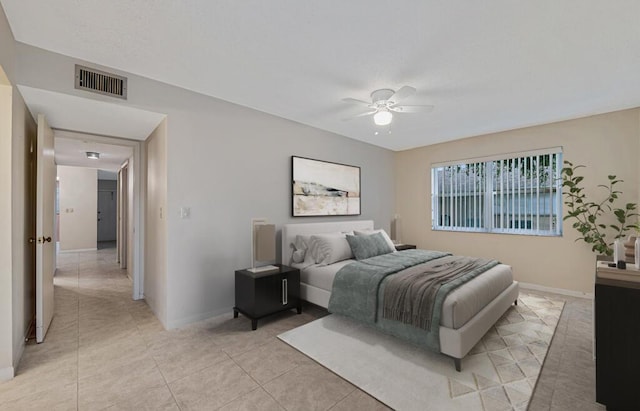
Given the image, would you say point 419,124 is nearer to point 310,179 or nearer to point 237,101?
point 310,179

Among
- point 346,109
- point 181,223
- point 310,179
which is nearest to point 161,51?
point 181,223

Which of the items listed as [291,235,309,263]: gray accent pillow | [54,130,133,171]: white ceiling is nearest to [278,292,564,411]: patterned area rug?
[291,235,309,263]: gray accent pillow

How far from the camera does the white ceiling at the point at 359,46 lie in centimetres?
188

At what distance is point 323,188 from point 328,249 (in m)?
1.31

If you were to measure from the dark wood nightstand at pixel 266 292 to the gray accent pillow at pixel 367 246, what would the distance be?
2.84ft

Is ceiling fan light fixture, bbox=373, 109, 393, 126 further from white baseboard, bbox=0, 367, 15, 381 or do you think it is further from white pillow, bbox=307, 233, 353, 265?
white baseboard, bbox=0, 367, 15, 381

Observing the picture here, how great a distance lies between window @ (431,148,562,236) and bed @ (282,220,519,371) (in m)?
1.62

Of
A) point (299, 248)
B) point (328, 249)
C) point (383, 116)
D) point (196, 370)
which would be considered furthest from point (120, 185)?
point (383, 116)

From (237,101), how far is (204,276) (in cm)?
212

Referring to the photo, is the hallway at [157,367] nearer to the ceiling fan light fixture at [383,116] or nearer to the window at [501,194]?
the ceiling fan light fixture at [383,116]

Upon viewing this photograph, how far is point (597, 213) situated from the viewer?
152 inches

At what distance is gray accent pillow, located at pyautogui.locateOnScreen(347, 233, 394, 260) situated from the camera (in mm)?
3770

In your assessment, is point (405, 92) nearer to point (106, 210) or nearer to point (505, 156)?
point (505, 156)

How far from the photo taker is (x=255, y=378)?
212 cm
